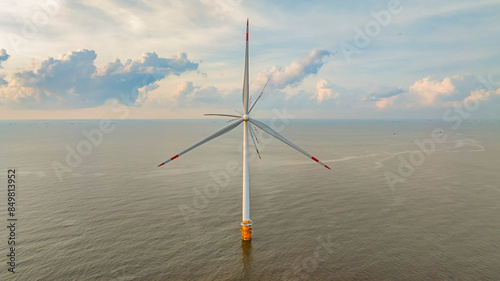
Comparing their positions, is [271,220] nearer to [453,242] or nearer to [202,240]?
[202,240]

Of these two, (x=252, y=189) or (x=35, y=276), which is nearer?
(x=35, y=276)

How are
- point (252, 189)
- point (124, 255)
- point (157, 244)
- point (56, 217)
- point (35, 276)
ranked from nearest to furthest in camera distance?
point (35, 276), point (124, 255), point (157, 244), point (56, 217), point (252, 189)

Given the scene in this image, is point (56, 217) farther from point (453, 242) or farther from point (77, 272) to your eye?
point (453, 242)

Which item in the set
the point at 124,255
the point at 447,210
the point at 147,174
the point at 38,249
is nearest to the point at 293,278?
the point at 124,255

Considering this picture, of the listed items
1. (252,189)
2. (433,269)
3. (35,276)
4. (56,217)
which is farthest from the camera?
(252,189)

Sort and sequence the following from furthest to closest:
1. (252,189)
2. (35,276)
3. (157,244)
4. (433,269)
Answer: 1. (252,189)
2. (157,244)
3. (433,269)
4. (35,276)

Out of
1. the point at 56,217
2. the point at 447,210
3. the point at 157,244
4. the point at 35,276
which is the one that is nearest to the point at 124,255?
the point at 157,244

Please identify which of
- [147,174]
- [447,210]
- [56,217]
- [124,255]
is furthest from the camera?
[147,174]

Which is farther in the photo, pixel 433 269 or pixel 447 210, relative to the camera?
pixel 447 210
